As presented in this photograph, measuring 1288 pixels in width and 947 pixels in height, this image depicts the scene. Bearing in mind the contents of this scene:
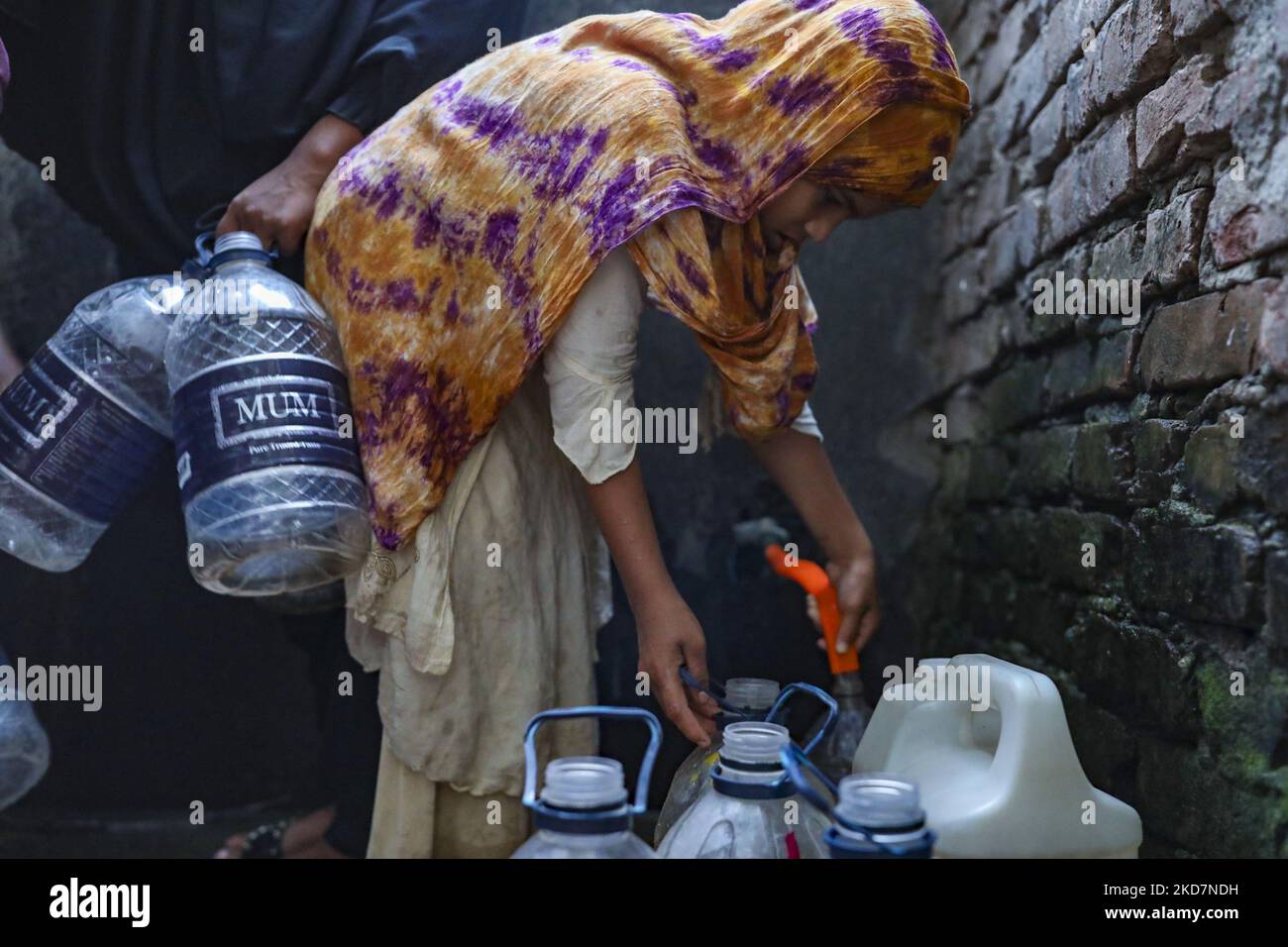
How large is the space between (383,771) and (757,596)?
1.08 meters

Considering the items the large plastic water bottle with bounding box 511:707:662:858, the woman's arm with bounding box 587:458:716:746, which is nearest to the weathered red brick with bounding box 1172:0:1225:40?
the woman's arm with bounding box 587:458:716:746

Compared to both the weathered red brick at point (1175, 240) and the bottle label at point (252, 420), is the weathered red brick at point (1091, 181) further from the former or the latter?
the bottle label at point (252, 420)

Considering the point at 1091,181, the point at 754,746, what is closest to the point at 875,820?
the point at 754,746

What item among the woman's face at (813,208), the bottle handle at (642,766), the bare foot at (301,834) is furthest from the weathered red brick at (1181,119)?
the bare foot at (301,834)

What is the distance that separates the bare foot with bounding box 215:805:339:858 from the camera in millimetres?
1595

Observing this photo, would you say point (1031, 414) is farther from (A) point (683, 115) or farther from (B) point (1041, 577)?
(A) point (683, 115)

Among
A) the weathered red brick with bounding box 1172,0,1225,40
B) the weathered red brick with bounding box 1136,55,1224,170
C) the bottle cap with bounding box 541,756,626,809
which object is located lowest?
the bottle cap with bounding box 541,756,626,809

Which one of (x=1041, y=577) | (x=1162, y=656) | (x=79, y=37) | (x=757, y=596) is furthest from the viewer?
(x=757, y=596)

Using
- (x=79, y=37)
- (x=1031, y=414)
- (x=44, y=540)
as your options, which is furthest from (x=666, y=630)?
(x=79, y=37)

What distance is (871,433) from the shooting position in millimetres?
2354

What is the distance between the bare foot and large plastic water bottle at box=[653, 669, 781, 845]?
612 mm

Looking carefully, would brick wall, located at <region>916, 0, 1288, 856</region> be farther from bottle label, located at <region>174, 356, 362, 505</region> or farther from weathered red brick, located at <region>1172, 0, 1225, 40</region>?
bottle label, located at <region>174, 356, 362, 505</region>

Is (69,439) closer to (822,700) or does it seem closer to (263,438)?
(263,438)
